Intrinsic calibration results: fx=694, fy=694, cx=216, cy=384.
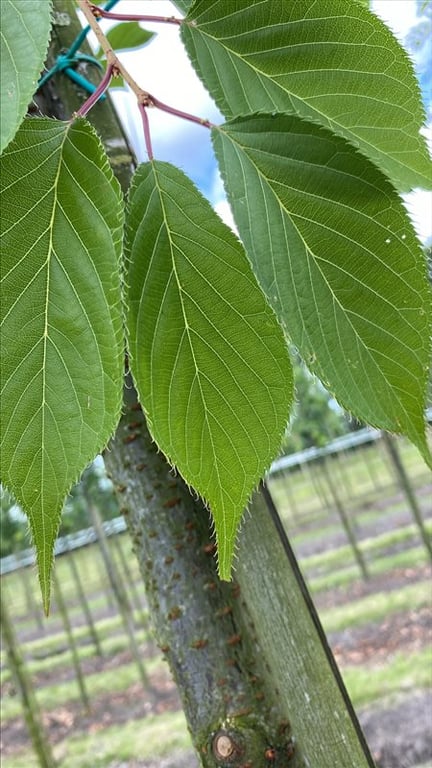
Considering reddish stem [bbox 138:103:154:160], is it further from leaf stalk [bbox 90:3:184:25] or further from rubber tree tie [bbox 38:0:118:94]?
rubber tree tie [bbox 38:0:118:94]

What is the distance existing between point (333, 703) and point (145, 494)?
0.11 m

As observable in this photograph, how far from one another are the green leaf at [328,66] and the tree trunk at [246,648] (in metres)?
0.14

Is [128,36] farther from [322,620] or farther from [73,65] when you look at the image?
[322,620]

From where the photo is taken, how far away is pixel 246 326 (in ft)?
0.62

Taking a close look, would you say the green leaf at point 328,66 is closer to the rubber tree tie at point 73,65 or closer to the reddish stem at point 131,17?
the reddish stem at point 131,17

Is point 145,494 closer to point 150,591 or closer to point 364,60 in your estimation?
point 150,591

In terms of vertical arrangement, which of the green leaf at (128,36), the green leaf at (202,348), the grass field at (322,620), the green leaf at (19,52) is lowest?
the grass field at (322,620)

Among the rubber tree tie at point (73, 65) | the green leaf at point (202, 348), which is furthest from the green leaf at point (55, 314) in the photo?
the rubber tree tie at point (73, 65)

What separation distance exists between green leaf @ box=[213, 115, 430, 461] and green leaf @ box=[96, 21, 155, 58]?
29 cm

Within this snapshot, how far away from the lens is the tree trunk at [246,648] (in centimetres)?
28

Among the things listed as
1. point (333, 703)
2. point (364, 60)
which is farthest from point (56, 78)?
point (333, 703)

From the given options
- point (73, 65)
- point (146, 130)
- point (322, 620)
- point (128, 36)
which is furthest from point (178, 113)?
point (322, 620)

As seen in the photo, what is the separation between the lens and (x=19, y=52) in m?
0.14

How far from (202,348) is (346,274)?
0.14 feet
